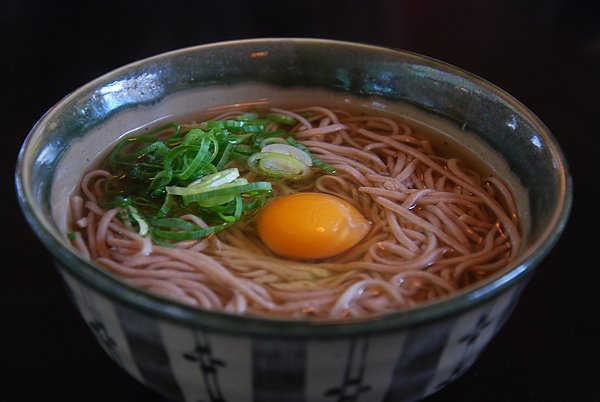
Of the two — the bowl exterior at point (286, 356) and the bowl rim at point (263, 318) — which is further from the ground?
the bowl rim at point (263, 318)

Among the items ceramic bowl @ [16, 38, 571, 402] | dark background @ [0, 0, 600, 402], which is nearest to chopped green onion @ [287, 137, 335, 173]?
ceramic bowl @ [16, 38, 571, 402]

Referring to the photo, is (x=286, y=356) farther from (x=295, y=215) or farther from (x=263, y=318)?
(x=295, y=215)

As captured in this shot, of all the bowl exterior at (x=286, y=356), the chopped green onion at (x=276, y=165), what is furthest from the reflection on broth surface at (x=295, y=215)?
the bowl exterior at (x=286, y=356)

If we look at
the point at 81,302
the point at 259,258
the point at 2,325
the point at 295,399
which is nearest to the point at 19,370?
the point at 2,325

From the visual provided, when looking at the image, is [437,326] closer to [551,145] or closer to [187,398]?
[187,398]

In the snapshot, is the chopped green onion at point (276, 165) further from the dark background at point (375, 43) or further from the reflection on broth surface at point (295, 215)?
the dark background at point (375, 43)
